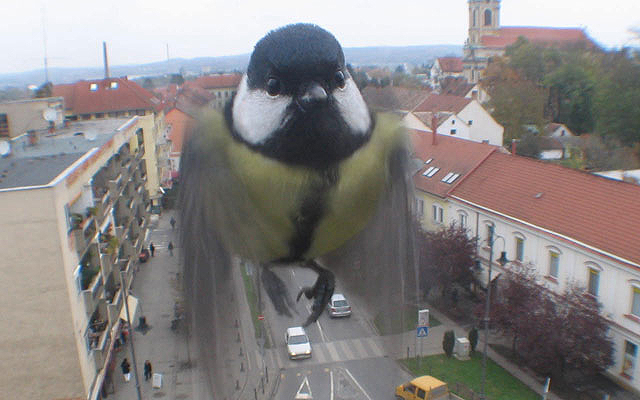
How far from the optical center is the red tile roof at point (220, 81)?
1.40 meters

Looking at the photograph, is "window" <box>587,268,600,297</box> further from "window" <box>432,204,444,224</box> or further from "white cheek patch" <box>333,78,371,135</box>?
"white cheek patch" <box>333,78,371,135</box>

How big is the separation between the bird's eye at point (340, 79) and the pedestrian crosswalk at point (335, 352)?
9.77 meters

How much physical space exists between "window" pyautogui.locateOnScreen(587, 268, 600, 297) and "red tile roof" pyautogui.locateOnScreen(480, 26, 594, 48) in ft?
187

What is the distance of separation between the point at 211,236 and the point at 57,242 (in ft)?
22.7

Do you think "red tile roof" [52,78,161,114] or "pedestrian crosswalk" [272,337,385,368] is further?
"red tile roof" [52,78,161,114]

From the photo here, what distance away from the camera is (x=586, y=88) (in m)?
30.6

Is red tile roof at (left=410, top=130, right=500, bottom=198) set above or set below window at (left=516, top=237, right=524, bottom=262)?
above

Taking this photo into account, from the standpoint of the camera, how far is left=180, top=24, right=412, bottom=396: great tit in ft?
3.77

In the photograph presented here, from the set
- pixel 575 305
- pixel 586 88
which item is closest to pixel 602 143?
pixel 586 88

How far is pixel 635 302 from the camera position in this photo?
338 inches

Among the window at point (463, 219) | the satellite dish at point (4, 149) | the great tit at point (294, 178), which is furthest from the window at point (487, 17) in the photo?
the great tit at point (294, 178)

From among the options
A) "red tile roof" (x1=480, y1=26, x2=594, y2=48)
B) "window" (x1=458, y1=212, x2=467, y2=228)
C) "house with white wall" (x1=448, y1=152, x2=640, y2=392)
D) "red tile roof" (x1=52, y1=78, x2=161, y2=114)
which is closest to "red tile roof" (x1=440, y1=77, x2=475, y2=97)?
"red tile roof" (x1=52, y1=78, x2=161, y2=114)

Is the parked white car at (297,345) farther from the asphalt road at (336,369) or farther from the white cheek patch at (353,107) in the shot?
the white cheek patch at (353,107)

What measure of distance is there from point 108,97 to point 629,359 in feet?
56.3
